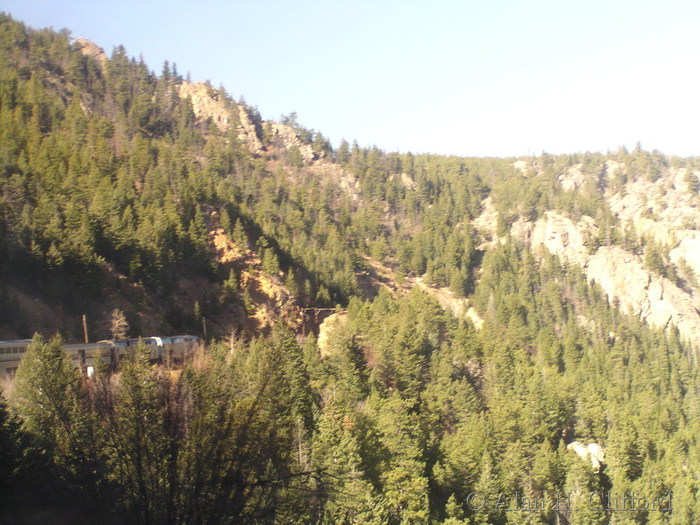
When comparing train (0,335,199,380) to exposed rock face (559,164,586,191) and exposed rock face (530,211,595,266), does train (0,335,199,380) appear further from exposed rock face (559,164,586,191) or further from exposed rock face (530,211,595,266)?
exposed rock face (559,164,586,191)

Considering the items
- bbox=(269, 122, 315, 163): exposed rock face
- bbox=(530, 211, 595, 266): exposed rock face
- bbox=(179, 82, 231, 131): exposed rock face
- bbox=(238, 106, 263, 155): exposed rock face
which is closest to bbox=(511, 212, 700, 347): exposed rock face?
bbox=(530, 211, 595, 266): exposed rock face

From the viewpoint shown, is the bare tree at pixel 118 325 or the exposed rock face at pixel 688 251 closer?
the bare tree at pixel 118 325

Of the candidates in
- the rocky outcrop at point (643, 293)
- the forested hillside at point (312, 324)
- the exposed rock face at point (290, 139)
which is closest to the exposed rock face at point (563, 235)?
the forested hillside at point (312, 324)

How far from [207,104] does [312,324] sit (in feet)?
254

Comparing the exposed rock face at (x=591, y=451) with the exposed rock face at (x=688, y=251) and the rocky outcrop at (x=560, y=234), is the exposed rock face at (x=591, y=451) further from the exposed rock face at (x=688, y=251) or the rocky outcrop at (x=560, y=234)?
the exposed rock face at (x=688, y=251)

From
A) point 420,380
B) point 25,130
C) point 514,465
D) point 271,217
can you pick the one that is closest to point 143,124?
point 271,217

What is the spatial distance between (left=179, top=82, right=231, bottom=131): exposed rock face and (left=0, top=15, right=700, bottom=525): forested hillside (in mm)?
1324

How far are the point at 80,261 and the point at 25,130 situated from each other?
25.0 metres

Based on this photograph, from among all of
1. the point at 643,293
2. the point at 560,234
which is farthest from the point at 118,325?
the point at 560,234

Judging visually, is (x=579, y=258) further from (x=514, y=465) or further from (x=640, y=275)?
(x=514, y=465)

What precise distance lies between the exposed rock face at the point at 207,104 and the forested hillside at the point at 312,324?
1324 mm

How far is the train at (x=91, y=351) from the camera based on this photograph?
2529 centimetres

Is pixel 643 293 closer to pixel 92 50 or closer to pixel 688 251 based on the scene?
pixel 688 251

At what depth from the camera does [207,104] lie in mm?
116062
